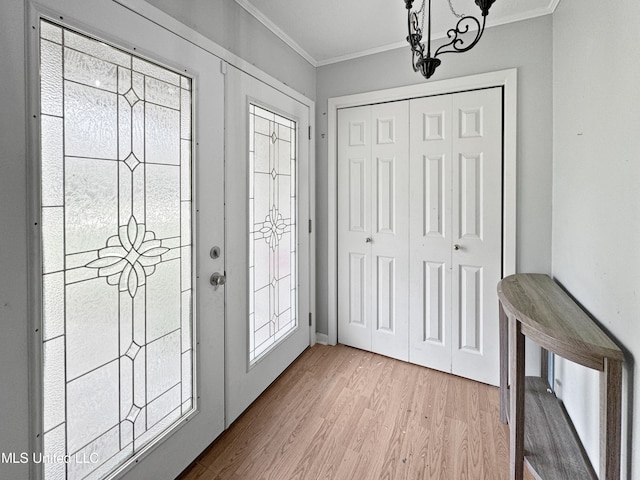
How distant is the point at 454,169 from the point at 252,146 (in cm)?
139

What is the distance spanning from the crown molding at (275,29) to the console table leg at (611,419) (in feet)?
7.73

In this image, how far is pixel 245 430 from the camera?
1752 millimetres

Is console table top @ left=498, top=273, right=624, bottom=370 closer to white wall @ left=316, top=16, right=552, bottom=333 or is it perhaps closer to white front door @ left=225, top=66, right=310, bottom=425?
white wall @ left=316, top=16, right=552, bottom=333

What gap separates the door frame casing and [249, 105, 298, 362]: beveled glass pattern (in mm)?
378

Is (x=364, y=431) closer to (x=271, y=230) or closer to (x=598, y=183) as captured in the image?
(x=271, y=230)

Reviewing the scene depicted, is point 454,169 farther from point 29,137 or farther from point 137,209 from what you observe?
point 29,137

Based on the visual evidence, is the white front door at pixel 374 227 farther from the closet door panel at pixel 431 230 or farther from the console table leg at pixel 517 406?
the console table leg at pixel 517 406

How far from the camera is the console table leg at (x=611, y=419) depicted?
0.95 meters

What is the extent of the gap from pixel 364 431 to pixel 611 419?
1155 mm

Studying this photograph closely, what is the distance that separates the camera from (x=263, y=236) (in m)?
2.05

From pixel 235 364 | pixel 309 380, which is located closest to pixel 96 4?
pixel 235 364

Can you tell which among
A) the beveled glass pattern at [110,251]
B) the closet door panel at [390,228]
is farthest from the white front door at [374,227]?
the beveled glass pattern at [110,251]

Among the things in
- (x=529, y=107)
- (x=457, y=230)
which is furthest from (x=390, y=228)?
(x=529, y=107)

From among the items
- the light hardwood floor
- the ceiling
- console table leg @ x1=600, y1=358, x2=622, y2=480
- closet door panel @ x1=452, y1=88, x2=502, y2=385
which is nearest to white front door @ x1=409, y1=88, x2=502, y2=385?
closet door panel @ x1=452, y1=88, x2=502, y2=385
